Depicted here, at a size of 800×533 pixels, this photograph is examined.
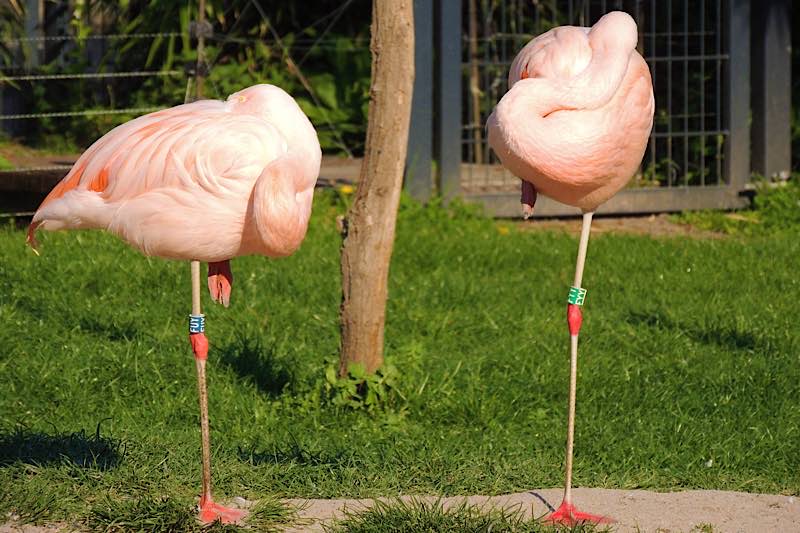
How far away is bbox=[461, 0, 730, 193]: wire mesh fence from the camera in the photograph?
9.65 meters

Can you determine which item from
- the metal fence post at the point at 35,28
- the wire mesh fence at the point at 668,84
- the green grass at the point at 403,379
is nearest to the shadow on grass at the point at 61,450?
the green grass at the point at 403,379

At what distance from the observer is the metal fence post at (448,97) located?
351 inches

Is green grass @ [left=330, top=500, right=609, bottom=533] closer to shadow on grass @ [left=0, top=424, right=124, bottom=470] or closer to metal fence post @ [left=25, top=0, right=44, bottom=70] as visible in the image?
shadow on grass @ [left=0, top=424, right=124, bottom=470]

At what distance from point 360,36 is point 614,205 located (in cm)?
338

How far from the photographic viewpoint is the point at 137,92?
10.9m

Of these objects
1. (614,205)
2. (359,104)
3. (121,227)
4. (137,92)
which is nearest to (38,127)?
(137,92)

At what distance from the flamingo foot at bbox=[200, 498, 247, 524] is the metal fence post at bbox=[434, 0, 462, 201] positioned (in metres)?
5.31

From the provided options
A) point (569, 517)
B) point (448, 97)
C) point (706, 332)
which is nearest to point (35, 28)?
point (448, 97)

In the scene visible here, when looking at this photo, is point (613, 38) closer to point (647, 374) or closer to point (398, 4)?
point (398, 4)

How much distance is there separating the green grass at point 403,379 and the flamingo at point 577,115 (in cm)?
130

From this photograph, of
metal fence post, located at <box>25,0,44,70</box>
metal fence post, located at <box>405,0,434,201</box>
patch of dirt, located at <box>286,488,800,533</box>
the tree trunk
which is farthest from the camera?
metal fence post, located at <box>25,0,44,70</box>

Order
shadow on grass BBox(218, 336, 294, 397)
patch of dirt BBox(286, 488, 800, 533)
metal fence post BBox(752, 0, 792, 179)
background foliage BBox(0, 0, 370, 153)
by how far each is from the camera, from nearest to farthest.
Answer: patch of dirt BBox(286, 488, 800, 533), shadow on grass BBox(218, 336, 294, 397), metal fence post BBox(752, 0, 792, 179), background foliage BBox(0, 0, 370, 153)

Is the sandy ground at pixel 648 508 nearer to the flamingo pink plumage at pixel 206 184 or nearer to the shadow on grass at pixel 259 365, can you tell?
the flamingo pink plumage at pixel 206 184

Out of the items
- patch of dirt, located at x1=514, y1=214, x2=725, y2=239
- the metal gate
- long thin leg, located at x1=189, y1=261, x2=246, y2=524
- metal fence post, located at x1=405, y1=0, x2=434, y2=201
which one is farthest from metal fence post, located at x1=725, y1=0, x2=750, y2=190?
long thin leg, located at x1=189, y1=261, x2=246, y2=524
